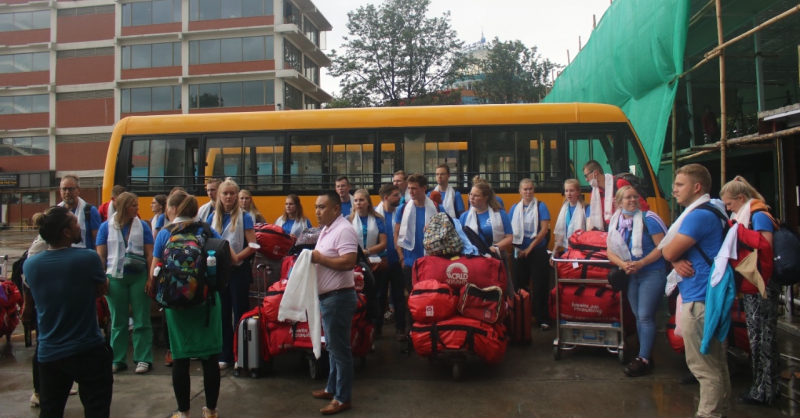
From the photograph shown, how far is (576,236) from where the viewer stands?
5945 millimetres

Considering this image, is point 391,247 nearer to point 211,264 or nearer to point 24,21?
point 211,264

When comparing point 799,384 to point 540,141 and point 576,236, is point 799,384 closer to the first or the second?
point 576,236

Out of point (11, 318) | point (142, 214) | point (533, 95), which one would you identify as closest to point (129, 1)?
point (533, 95)

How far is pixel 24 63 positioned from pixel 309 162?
149ft

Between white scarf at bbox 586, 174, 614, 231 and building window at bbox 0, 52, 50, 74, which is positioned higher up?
building window at bbox 0, 52, 50, 74

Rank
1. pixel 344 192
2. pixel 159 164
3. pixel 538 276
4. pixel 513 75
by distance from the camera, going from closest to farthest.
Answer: pixel 538 276, pixel 344 192, pixel 159 164, pixel 513 75

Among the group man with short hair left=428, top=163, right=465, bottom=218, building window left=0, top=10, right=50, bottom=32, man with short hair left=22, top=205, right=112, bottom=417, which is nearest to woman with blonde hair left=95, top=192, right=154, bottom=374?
man with short hair left=22, top=205, right=112, bottom=417

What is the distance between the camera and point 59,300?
342 cm

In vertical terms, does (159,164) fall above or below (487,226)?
above

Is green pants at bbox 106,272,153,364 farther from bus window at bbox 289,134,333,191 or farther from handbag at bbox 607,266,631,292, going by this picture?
handbag at bbox 607,266,631,292

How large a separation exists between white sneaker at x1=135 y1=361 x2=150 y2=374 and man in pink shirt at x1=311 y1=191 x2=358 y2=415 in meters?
2.31

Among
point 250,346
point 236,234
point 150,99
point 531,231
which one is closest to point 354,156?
point 531,231

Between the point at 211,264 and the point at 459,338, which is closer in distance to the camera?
the point at 211,264

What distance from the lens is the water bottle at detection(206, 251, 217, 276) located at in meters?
4.01
